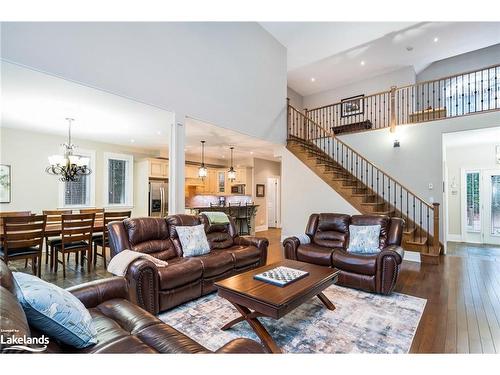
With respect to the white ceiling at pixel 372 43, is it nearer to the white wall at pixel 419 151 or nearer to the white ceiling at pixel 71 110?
the white wall at pixel 419 151

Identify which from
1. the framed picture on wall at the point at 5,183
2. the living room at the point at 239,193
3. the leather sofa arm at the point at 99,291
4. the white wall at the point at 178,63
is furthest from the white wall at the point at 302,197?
the framed picture on wall at the point at 5,183

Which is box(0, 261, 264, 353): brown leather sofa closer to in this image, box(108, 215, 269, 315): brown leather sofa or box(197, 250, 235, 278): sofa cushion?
box(108, 215, 269, 315): brown leather sofa

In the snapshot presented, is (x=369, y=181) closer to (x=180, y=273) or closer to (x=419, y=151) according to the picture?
(x=419, y=151)

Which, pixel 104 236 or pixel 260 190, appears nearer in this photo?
pixel 104 236

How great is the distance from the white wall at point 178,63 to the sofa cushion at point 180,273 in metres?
2.52

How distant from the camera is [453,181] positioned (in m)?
6.92

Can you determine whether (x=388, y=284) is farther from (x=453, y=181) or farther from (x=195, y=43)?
(x=453, y=181)

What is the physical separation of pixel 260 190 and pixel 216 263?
20.3 ft

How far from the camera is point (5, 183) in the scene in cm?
482

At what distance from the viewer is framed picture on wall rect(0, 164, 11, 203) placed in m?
4.79

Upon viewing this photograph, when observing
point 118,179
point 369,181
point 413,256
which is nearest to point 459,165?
point 369,181

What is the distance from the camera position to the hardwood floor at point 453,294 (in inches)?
84.9

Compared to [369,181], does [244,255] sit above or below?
below

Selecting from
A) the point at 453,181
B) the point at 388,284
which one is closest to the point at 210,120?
the point at 388,284
